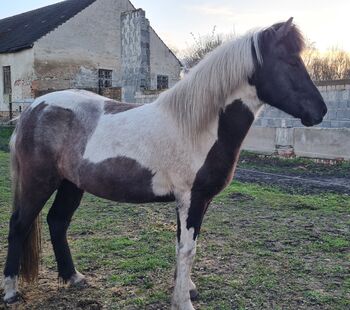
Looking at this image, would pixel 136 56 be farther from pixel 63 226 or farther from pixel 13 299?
pixel 13 299

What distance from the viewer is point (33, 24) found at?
73.9 ft

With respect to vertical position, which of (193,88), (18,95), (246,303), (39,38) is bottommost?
(246,303)

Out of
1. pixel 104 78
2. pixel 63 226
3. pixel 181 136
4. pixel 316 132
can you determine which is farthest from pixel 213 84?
pixel 104 78

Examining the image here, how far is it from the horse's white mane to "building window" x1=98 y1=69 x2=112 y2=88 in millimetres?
20223

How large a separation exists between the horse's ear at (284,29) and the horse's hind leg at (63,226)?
6.60ft

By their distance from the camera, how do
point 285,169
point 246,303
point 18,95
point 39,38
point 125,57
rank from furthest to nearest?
point 18,95
point 39,38
point 125,57
point 285,169
point 246,303

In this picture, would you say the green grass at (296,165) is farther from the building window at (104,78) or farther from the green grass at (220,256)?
the building window at (104,78)

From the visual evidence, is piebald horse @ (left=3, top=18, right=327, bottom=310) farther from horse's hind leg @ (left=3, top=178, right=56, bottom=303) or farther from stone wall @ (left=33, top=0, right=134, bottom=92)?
stone wall @ (left=33, top=0, right=134, bottom=92)

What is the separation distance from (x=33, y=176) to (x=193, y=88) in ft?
4.56

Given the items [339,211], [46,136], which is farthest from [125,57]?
[46,136]

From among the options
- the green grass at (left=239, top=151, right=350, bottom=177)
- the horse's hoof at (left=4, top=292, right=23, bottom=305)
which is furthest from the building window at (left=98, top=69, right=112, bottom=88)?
the horse's hoof at (left=4, top=292, right=23, bottom=305)

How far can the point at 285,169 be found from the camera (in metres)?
8.45

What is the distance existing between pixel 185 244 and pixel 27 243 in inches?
52.6

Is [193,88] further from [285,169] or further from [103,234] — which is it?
[285,169]
